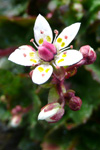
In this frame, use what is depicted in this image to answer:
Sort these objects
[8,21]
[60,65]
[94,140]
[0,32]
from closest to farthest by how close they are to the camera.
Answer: [60,65] < [94,140] < [8,21] < [0,32]

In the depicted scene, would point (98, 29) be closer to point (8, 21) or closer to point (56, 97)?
point (8, 21)

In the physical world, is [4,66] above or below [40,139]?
above

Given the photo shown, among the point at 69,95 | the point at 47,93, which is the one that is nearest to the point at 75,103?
the point at 69,95

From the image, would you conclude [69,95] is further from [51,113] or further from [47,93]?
[47,93]

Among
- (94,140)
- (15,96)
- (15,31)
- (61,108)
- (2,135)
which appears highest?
(15,31)

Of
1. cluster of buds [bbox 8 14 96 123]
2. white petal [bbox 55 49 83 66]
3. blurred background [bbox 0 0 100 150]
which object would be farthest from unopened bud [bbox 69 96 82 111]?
blurred background [bbox 0 0 100 150]

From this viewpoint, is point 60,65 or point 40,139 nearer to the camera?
point 60,65

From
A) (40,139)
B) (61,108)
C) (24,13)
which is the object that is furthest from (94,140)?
(24,13)

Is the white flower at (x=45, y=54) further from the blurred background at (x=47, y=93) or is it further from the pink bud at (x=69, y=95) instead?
the blurred background at (x=47, y=93)
